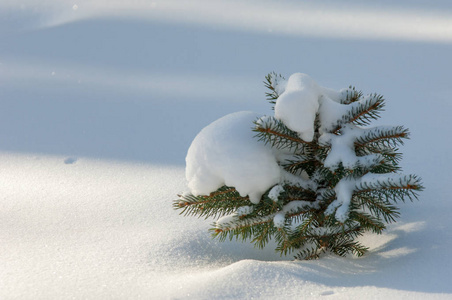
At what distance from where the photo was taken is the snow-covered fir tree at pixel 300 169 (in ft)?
4.28

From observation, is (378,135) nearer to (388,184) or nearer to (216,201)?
(388,184)

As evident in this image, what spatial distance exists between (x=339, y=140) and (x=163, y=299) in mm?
562

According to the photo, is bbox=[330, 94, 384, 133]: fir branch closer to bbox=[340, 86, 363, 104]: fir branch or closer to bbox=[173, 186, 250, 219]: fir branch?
bbox=[340, 86, 363, 104]: fir branch

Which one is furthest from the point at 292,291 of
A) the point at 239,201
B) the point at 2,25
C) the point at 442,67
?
the point at 2,25

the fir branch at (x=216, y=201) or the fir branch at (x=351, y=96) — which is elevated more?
the fir branch at (x=351, y=96)

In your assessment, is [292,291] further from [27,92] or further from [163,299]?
[27,92]

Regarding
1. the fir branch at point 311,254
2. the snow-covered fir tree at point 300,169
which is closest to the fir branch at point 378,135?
the snow-covered fir tree at point 300,169

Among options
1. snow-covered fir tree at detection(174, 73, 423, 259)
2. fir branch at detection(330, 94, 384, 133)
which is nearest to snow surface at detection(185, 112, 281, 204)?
snow-covered fir tree at detection(174, 73, 423, 259)

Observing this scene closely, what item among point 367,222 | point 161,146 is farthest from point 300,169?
point 161,146

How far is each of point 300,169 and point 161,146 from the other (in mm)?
1065

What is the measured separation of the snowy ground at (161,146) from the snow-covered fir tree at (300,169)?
0.34ft

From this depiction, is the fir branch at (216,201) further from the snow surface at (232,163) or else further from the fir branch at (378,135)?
the fir branch at (378,135)

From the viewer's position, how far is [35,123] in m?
2.65

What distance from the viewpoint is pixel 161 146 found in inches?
94.0
